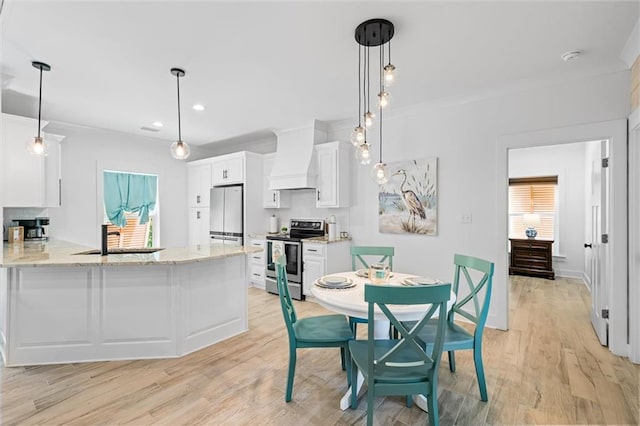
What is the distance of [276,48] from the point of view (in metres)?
2.57

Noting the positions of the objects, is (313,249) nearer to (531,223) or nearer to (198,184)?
(198,184)

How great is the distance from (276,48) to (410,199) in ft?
7.98

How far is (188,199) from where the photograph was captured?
6.22m

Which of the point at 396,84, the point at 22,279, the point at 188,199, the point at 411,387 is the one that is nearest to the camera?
the point at 411,387

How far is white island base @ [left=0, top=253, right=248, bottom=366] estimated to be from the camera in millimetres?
Answer: 2596

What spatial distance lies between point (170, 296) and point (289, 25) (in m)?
2.45

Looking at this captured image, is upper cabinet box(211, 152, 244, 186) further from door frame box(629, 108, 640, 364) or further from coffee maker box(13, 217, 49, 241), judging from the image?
door frame box(629, 108, 640, 364)

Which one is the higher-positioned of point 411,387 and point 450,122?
point 450,122

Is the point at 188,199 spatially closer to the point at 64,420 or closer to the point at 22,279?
the point at 22,279

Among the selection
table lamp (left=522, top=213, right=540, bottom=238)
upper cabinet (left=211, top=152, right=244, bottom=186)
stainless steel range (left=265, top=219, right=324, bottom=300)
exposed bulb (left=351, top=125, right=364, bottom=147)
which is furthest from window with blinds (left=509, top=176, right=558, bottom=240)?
upper cabinet (left=211, top=152, right=244, bottom=186)

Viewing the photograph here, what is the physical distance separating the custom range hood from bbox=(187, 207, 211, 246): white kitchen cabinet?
165 centimetres

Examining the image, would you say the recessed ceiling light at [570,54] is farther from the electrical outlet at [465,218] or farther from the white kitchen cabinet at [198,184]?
the white kitchen cabinet at [198,184]

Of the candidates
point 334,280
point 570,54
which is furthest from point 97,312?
point 570,54

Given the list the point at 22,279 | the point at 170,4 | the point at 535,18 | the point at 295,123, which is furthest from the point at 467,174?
the point at 22,279
